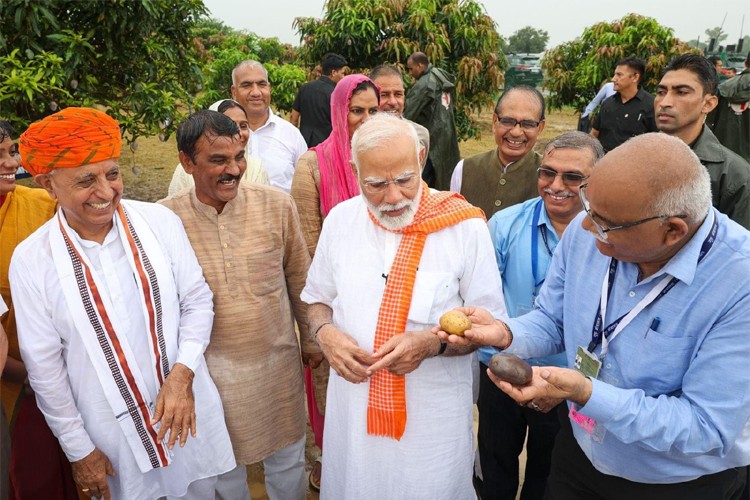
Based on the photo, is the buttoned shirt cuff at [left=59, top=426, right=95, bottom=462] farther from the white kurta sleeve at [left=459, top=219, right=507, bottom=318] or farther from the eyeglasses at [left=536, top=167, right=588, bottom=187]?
the eyeglasses at [left=536, top=167, right=588, bottom=187]

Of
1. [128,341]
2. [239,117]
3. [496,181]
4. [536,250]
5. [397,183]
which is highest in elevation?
[239,117]

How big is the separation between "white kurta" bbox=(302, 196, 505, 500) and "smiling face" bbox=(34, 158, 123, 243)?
910 millimetres

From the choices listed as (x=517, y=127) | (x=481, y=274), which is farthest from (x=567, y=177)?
(x=517, y=127)

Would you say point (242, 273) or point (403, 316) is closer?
point (403, 316)

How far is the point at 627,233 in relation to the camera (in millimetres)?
1552

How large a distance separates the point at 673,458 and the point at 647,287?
1.72 feet

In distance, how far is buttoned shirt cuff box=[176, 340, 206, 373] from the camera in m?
2.24

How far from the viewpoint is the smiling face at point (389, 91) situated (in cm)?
464

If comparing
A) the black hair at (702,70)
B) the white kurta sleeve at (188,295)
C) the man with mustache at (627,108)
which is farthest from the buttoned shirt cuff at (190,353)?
the man with mustache at (627,108)

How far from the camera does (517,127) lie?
3119 millimetres

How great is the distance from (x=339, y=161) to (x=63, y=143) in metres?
1.54

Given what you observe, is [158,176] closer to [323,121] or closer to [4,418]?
[323,121]

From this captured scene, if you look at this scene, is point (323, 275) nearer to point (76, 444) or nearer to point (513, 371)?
point (513, 371)

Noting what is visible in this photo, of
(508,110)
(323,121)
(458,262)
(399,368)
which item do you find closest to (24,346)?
(399,368)
